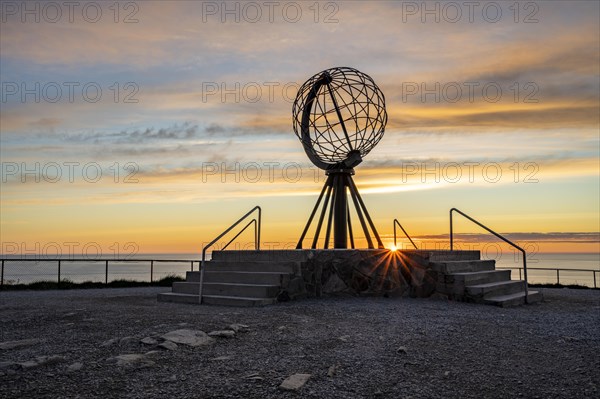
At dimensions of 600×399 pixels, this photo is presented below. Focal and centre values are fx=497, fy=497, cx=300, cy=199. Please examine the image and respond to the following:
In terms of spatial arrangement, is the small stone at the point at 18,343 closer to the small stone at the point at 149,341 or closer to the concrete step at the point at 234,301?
the small stone at the point at 149,341

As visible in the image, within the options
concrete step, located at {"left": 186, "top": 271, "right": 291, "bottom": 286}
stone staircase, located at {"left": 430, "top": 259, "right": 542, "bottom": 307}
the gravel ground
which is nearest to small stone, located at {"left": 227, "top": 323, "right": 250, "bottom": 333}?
the gravel ground

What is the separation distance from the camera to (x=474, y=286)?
9.70 meters

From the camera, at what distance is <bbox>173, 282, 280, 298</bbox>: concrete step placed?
9055mm

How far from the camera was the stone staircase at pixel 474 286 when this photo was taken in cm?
951

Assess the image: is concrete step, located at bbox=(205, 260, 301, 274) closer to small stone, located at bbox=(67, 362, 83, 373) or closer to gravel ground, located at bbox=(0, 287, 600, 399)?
gravel ground, located at bbox=(0, 287, 600, 399)

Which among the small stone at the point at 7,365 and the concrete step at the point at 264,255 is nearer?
the small stone at the point at 7,365

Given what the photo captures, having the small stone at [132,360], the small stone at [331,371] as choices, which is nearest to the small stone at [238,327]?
the small stone at [132,360]

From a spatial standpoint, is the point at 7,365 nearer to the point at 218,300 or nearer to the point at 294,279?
the point at 218,300

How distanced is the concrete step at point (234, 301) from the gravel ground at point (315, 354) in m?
0.48

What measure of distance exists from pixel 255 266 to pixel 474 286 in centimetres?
435

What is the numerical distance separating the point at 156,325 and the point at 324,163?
26.8ft

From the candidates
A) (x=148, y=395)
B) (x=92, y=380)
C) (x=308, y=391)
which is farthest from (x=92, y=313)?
(x=308, y=391)

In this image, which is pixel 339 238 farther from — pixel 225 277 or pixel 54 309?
pixel 54 309

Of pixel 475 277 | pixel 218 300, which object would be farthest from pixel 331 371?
pixel 475 277
